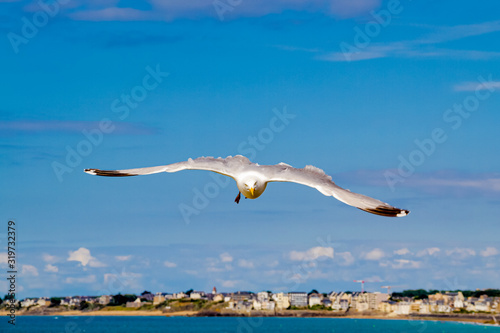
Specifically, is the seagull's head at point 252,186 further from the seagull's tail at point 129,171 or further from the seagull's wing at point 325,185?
the seagull's tail at point 129,171

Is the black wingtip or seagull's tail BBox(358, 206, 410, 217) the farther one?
the black wingtip

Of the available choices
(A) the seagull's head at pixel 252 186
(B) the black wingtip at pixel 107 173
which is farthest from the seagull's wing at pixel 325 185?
(B) the black wingtip at pixel 107 173

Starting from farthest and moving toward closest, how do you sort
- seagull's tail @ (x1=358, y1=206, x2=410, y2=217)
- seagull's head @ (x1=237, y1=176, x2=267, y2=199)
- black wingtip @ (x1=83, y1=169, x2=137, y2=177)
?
black wingtip @ (x1=83, y1=169, x2=137, y2=177)
seagull's head @ (x1=237, y1=176, x2=267, y2=199)
seagull's tail @ (x1=358, y1=206, x2=410, y2=217)

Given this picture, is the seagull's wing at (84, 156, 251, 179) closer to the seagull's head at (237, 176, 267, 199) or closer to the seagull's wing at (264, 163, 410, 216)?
the seagull's head at (237, 176, 267, 199)

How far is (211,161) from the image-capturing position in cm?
2453

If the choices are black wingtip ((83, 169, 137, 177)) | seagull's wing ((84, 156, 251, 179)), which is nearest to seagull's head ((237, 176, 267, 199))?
seagull's wing ((84, 156, 251, 179))

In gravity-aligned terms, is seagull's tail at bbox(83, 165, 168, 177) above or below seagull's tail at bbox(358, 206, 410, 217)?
above

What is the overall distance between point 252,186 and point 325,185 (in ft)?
7.27

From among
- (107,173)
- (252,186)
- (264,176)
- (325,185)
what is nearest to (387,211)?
(325,185)

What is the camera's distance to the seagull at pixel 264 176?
21.3m

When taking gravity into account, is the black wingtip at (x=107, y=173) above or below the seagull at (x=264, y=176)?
above

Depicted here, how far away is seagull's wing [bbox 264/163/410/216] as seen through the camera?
21016 millimetres

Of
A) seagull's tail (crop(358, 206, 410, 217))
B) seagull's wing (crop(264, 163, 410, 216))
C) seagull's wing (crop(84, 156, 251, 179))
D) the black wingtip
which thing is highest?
the black wingtip

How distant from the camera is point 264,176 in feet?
76.9
